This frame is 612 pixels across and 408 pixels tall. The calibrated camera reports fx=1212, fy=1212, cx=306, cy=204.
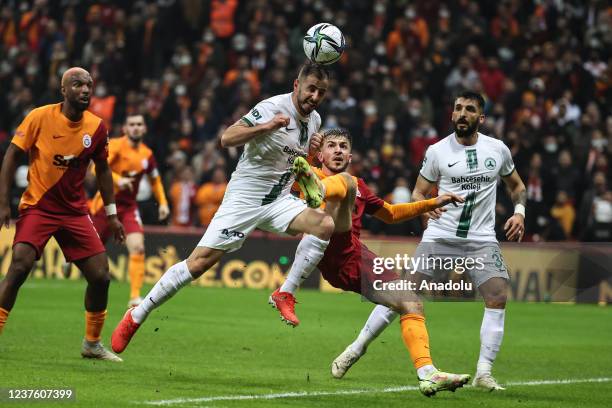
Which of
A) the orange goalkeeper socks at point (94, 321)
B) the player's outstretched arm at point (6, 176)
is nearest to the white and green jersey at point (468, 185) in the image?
the orange goalkeeper socks at point (94, 321)

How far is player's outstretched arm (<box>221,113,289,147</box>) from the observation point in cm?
947

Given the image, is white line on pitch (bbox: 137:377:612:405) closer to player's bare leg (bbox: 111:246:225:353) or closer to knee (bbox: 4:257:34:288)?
player's bare leg (bbox: 111:246:225:353)

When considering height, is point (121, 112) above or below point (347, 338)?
above

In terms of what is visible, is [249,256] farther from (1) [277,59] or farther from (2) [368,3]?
(2) [368,3]

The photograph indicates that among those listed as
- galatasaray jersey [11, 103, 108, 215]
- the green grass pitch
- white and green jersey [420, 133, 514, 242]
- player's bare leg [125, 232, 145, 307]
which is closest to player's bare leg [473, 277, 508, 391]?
the green grass pitch

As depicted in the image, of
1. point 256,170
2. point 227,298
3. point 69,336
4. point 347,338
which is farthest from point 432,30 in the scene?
point 256,170

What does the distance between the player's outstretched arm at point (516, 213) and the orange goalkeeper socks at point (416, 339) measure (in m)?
1.29

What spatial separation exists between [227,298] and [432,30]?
8896 mm

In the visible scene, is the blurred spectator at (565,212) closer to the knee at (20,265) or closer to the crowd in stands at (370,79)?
the crowd in stands at (370,79)

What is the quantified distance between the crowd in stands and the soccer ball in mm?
11344

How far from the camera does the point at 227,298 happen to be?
19656 mm

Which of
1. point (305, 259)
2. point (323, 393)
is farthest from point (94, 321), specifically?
point (323, 393)

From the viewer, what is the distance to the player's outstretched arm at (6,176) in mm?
10172

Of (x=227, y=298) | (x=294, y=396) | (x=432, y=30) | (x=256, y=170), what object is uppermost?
(x=432, y=30)
